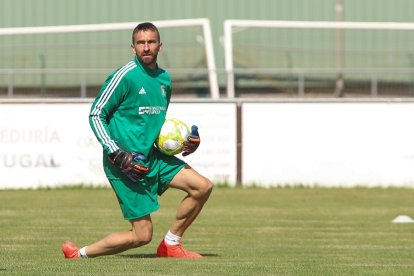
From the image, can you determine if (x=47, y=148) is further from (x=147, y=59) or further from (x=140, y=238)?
(x=147, y=59)

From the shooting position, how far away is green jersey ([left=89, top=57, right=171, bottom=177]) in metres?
10.7

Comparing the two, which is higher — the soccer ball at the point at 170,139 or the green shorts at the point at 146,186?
the soccer ball at the point at 170,139

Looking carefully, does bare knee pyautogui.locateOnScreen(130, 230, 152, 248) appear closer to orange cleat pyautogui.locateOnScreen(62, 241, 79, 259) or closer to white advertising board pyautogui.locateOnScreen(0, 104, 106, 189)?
orange cleat pyautogui.locateOnScreen(62, 241, 79, 259)

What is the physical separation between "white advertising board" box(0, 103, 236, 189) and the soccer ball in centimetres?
1291

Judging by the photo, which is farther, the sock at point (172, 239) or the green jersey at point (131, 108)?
the sock at point (172, 239)

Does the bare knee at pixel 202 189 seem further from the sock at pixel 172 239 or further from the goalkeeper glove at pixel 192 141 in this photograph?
the sock at pixel 172 239

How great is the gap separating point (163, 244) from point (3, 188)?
1300 cm

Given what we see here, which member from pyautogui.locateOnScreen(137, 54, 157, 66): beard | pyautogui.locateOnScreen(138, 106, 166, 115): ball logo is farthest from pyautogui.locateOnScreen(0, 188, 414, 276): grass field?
pyautogui.locateOnScreen(137, 54, 157, 66): beard

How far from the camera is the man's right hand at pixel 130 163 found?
10578 mm

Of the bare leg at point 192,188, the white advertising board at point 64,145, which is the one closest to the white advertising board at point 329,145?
the white advertising board at point 64,145

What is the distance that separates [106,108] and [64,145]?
533 inches

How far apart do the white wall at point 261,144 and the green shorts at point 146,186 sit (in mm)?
12836

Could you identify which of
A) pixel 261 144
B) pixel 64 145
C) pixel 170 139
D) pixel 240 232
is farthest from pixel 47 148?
pixel 170 139

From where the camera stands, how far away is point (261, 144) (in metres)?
24.6
